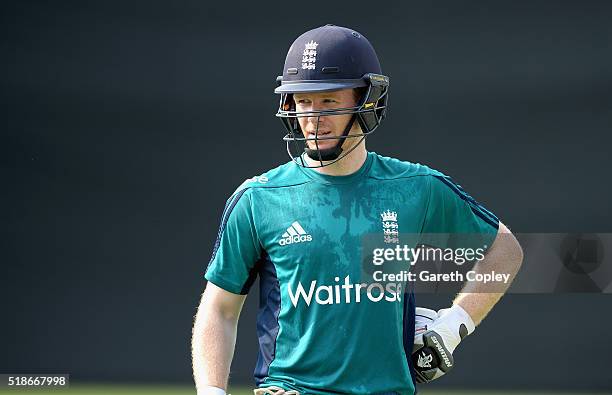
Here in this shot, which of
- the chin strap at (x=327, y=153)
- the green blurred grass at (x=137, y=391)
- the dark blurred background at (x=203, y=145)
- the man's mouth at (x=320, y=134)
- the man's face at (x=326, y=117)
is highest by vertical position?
the man's face at (x=326, y=117)

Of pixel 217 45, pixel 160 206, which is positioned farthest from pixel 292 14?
pixel 160 206

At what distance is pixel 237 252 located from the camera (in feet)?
12.2

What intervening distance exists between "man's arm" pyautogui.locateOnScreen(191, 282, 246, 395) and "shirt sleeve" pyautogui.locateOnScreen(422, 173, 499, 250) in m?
0.64

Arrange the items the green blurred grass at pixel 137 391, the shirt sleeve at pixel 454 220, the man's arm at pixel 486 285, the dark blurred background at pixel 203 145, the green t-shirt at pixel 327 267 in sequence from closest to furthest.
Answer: the green t-shirt at pixel 327 267 → the shirt sleeve at pixel 454 220 → the man's arm at pixel 486 285 → the green blurred grass at pixel 137 391 → the dark blurred background at pixel 203 145

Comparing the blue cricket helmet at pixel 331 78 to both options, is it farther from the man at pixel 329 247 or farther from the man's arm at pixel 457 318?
the man's arm at pixel 457 318

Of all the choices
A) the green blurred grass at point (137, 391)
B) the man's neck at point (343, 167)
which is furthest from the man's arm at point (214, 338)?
the green blurred grass at point (137, 391)

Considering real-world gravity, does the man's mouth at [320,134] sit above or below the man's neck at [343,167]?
above

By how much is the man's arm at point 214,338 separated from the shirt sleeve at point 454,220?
0.64m

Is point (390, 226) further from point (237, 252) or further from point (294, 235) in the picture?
point (237, 252)

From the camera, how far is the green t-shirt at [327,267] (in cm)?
357

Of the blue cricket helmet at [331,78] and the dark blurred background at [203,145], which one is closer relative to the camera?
the blue cricket helmet at [331,78]

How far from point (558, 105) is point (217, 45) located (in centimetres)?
244

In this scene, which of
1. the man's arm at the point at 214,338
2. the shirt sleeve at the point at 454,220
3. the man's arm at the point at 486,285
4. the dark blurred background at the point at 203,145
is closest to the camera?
the man's arm at the point at 214,338

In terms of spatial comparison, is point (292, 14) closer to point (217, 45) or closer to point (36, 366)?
point (217, 45)
